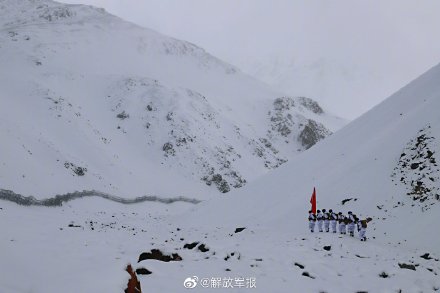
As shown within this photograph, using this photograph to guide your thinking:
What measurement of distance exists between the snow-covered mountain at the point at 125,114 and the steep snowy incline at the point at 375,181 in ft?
57.2

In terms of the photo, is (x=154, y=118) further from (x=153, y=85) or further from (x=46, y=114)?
(x=46, y=114)

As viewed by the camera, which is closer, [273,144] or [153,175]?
[153,175]

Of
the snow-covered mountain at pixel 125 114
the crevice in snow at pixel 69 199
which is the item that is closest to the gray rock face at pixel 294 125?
the snow-covered mountain at pixel 125 114

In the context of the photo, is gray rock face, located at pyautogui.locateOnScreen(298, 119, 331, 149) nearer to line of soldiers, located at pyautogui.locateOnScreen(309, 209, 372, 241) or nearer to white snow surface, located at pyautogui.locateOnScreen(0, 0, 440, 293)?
white snow surface, located at pyautogui.locateOnScreen(0, 0, 440, 293)

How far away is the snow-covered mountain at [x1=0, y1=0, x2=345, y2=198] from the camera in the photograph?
43.7 m

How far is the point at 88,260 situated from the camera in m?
11.8

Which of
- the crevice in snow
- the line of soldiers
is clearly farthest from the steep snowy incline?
the crevice in snow

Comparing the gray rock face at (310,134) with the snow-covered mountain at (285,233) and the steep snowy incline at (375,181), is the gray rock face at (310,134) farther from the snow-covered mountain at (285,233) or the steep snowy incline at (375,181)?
the snow-covered mountain at (285,233)

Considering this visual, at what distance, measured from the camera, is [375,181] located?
26094mm

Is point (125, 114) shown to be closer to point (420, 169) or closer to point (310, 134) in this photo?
point (310, 134)

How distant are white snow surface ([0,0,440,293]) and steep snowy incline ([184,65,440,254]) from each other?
11cm

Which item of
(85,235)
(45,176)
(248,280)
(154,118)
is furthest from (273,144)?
(248,280)

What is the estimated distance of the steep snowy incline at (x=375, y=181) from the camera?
2158 centimetres

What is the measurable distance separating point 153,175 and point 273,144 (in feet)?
110
